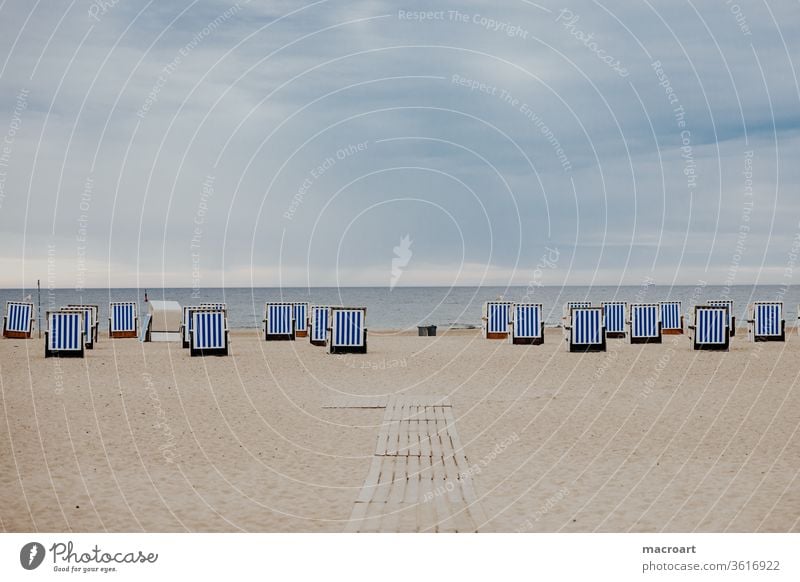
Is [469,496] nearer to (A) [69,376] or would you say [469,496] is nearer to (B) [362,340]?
(A) [69,376]

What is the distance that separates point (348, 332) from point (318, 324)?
4.69 m

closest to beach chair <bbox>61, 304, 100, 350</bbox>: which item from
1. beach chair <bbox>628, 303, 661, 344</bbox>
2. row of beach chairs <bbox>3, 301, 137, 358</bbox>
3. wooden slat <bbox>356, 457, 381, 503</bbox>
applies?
row of beach chairs <bbox>3, 301, 137, 358</bbox>

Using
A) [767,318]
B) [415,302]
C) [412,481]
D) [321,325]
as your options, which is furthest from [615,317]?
[415,302]

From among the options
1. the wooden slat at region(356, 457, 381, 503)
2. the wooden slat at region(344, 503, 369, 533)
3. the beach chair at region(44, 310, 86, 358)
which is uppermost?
the beach chair at region(44, 310, 86, 358)

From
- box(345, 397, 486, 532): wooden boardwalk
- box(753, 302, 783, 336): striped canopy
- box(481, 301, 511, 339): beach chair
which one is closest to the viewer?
box(345, 397, 486, 532): wooden boardwalk

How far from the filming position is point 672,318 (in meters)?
31.0

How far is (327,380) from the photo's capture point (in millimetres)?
16625

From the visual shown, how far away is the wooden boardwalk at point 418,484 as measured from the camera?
661 cm

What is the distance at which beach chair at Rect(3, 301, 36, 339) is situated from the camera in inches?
1198

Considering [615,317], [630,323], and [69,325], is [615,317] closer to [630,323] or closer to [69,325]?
[630,323]

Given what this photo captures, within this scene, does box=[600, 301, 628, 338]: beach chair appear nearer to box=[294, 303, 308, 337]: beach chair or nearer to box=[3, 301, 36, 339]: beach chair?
box=[294, 303, 308, 337]: beach chair
